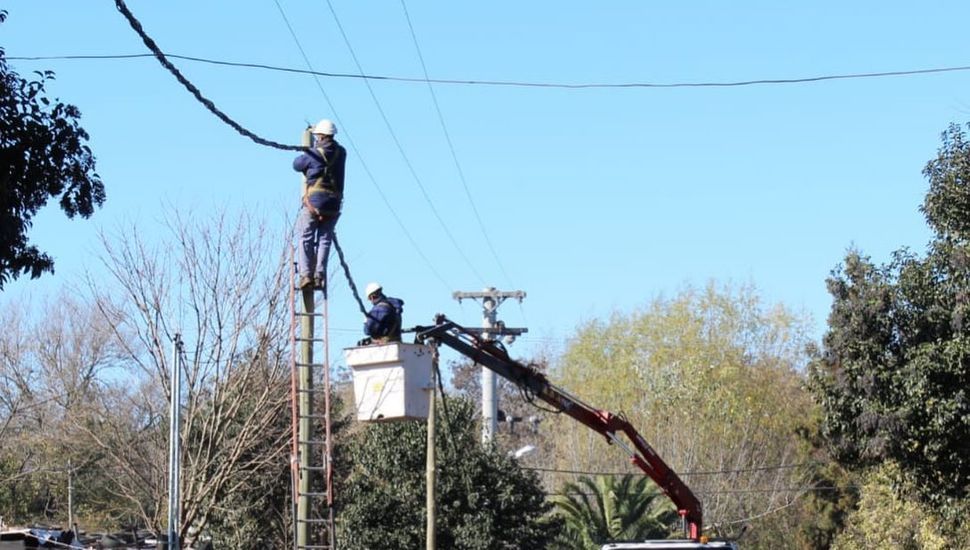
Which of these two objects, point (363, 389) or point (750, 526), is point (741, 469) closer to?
point (750, 526)

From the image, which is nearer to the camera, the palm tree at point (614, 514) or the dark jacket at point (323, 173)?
the dark jacket at point (323, 173)

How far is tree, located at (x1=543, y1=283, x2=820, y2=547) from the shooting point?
5022cm

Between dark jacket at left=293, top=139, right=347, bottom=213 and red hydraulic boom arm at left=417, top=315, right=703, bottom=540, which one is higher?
dark jacket at left=293, top=139, right=347, bottom=213

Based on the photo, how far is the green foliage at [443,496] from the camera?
33.4 m

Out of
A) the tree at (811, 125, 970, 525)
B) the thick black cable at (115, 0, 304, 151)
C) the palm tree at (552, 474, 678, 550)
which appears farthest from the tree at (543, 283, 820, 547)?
the thick black cable at (115, 0, 304, 151)

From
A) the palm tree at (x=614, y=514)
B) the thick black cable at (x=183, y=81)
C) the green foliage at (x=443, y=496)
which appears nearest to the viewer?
the thick black cable at (x=183, y=81)

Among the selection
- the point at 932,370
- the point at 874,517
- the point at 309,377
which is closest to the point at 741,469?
Result: the point at 874,517

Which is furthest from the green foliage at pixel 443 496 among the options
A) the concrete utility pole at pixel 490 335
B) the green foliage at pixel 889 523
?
the green foliage at pixel 889 523

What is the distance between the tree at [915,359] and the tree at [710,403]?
23435mm

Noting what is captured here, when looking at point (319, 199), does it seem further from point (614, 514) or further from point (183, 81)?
point (614, 514)

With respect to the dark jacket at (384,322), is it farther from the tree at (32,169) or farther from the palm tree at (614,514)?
the palm tree at (614,514)

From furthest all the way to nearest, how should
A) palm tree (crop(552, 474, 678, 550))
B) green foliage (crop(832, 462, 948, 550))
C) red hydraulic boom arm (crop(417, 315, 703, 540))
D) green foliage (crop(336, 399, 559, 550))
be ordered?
palm tree (crop(552, 474, 678, 550)) < green foliage (crop(336, 399, 559, 550)) < green foliage (crop(832, 462, 948, 550)) < red hydraulic boom arm (crop(417, 315, 703, 540))

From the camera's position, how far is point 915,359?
23344 mm

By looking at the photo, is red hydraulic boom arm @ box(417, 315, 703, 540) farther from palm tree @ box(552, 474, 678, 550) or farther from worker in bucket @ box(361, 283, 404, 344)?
palm tree @ box(552, 474, 678, 550)
